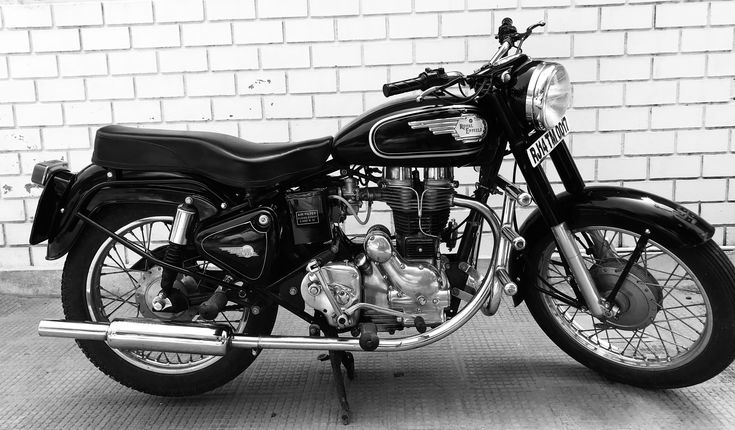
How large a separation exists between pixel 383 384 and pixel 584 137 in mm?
2356

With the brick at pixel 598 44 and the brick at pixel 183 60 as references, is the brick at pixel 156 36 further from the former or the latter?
the brick at pixel 598 44

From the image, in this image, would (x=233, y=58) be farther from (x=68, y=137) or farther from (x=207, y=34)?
(x=68, y=137)

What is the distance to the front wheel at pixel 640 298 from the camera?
2930 millimetres

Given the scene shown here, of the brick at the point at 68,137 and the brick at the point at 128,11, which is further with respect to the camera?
the brick at the point at 68,137

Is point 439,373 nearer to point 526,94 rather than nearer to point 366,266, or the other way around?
point 366,266

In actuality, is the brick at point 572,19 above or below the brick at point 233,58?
above

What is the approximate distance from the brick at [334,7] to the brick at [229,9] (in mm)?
413

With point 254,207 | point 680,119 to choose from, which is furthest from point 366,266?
point 680,119

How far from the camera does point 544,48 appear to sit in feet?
14.8

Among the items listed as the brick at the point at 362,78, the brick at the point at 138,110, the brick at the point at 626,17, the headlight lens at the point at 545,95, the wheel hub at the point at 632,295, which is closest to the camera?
the headlight lens at the point at 545,95

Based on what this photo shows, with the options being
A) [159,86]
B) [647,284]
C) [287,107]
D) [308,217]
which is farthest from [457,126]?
[159,86]

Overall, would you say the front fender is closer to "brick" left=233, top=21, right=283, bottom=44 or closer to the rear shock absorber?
the rear shock absorber

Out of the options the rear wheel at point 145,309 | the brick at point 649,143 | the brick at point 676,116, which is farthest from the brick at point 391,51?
the rear wheel at point 145,309

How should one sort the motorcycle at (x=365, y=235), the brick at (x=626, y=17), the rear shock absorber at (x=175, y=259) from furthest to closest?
the brick at (x=626, y=17) < the rear shock absorber at (x=175, y=259) < the motorcycle at (x=365, y=235)
